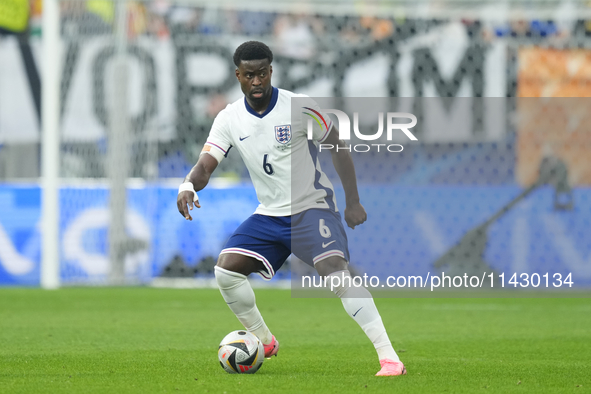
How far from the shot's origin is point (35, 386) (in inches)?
165

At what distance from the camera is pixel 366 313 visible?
4633 mm

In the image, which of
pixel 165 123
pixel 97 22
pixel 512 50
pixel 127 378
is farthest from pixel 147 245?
pixel 127 378

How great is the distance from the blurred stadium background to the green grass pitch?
1785 millimetres

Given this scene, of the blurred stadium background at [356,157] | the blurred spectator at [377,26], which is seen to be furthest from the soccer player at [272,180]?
the blurred spectator at [377,26]

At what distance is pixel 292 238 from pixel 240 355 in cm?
71

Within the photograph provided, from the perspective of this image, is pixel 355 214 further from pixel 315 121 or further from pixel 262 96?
pixel 262 96

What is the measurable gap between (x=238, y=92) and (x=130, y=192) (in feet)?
15.4

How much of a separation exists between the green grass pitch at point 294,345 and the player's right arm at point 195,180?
2.93 feet

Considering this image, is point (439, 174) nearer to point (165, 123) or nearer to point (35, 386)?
point (165, 123)

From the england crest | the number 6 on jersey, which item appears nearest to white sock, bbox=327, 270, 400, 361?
the number 6 on jersey

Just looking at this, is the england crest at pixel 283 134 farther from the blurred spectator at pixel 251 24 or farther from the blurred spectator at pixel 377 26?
the blurred spectator at pixel 251 24

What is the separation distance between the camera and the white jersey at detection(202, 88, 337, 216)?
5.00 meters

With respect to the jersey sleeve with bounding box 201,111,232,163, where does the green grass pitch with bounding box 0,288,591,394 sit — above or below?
below

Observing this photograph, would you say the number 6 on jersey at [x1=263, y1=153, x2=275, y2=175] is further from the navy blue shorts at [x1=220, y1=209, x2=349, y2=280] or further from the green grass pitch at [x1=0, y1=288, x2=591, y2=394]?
the green grass pitch at [x1=0, y1=288, x2=591, y2=394]
